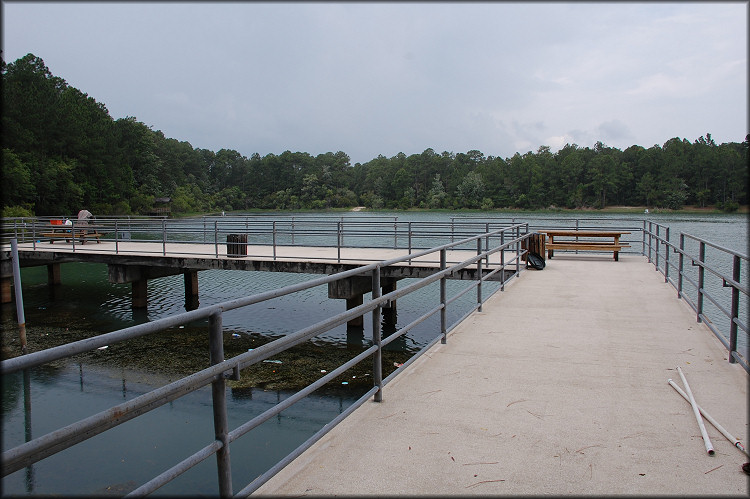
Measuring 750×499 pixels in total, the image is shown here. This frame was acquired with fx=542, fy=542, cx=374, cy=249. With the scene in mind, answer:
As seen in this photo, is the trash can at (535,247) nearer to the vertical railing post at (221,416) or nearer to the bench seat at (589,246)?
the bench seat at (589,246)

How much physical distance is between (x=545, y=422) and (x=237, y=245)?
13.5 meters

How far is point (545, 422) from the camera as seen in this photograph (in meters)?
3.88

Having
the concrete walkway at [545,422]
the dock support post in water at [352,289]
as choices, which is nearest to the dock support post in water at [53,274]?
the dock support post in water at [352,289]

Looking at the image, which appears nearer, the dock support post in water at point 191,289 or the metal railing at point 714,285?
the metal railing at point 714,285

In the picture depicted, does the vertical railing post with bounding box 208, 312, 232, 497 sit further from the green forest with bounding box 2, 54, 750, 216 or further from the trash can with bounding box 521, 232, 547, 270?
the trash can with bounding box 521, 232, 547, 270

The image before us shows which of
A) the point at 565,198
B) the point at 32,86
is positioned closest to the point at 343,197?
the point at 565,198

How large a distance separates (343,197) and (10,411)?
10637 cm

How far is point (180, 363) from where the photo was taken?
11.6 m

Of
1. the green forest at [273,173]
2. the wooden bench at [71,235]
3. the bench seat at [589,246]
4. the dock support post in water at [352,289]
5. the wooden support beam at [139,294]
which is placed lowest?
the wooden support beam at [139,294]

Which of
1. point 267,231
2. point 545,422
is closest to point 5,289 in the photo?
point 267,231

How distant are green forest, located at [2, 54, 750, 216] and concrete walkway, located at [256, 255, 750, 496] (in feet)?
7.75

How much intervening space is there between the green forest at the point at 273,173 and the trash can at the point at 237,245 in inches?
484

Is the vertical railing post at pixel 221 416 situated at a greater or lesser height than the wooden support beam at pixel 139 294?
greater

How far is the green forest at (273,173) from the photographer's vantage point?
49688 mm
